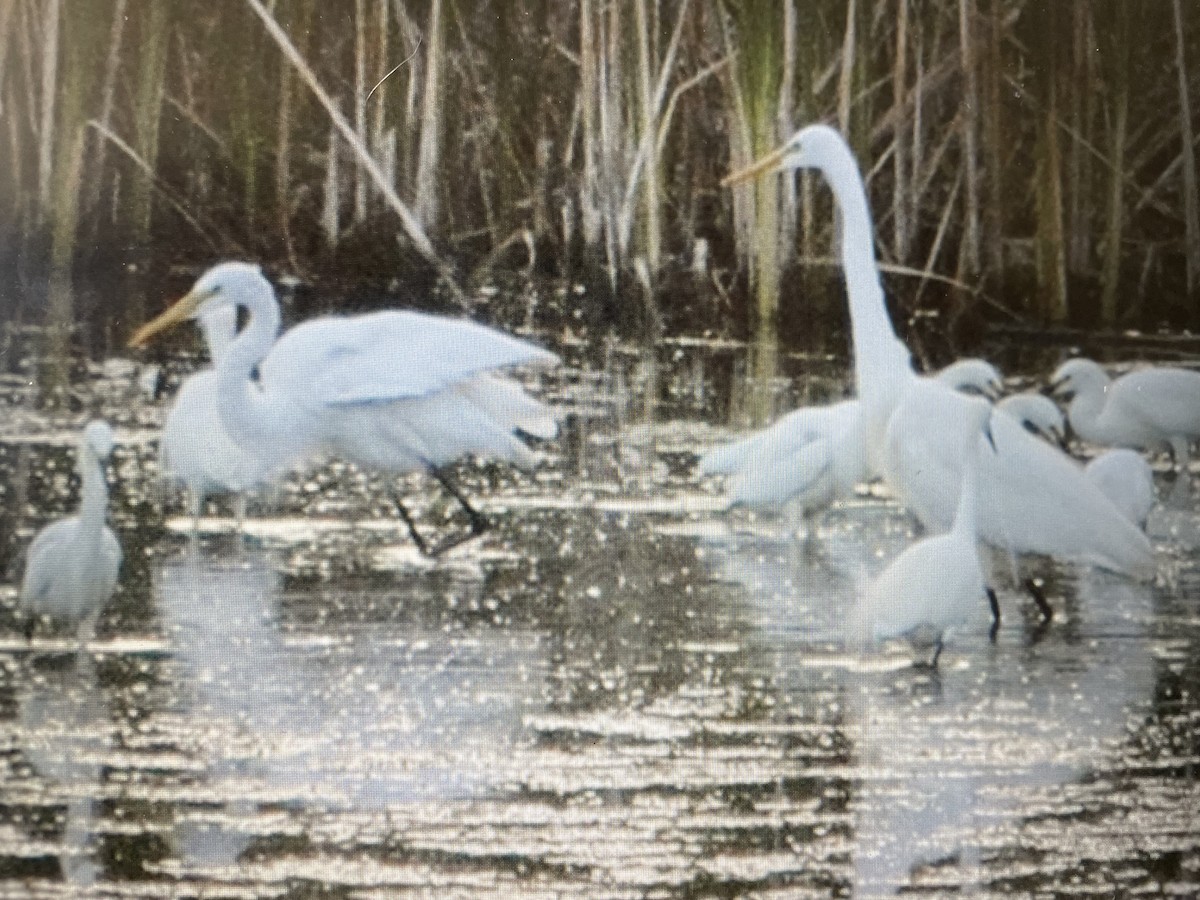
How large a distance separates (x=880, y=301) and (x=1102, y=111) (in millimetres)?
469

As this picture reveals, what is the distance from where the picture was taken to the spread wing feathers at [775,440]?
11.0ft

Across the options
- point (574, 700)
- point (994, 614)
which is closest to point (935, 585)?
point (994, 614)

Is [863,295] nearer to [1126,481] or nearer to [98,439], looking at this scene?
[1126,481]

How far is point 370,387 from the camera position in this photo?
336 centimetres

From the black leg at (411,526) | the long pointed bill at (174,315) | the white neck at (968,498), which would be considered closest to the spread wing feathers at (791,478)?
the white neck at (968,498)

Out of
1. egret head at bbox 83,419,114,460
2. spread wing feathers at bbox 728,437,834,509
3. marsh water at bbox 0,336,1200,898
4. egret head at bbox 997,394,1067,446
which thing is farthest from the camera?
egret head at bbox 997,394,1067,446

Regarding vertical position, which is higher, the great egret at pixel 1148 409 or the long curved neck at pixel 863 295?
the long curved neck at pixel 863 295

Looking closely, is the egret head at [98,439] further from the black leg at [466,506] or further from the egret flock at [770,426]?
the black leg at [466,506]

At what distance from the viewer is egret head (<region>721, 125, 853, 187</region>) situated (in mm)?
3367

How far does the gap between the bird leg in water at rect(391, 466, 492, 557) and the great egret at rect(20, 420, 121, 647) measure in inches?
17.1

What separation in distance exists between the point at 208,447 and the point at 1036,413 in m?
1.19

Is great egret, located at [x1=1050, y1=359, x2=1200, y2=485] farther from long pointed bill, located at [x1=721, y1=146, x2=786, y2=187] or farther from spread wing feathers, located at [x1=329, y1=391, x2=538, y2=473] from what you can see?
spread wing feathers, located at [x1=329, y1=391, x2=538, y2=473]

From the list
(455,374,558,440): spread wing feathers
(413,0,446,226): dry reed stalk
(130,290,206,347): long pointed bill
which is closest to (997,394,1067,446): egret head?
(455,374,558,440): spread wing feathers

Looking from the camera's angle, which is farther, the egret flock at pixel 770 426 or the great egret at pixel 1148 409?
the great egret at pixel 1148 409
